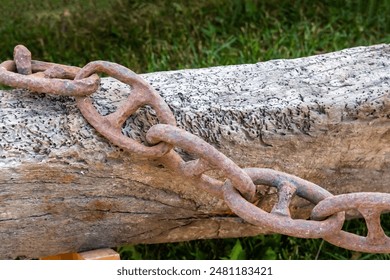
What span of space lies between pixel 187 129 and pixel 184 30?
1.64 meters

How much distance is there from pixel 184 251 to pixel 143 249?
0.14 metres

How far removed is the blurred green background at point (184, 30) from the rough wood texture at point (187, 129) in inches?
49.4

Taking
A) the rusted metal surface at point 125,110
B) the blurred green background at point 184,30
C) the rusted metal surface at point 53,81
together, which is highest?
the rusted metal surface at point 53,81

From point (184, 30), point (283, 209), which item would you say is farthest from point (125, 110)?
point (184, 30)

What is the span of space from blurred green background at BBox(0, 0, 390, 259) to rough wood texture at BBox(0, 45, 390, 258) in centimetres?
125

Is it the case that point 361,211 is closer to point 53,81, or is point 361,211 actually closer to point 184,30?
point 53,81

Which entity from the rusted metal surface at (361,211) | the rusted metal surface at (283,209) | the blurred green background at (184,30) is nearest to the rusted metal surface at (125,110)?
the rusted metal surface at (283,209)

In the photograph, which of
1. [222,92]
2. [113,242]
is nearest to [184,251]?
[113,242]

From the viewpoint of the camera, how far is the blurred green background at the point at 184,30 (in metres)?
3.18

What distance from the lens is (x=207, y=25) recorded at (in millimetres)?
3371

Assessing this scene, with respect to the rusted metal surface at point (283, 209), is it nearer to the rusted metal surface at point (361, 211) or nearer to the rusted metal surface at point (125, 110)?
the rusted metal surface at point (361, 211)
